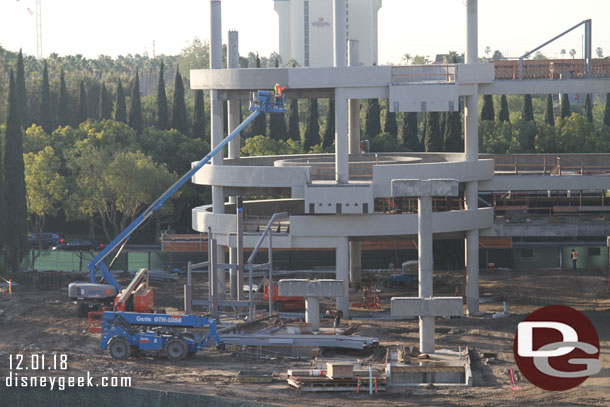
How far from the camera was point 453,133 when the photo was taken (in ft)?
294

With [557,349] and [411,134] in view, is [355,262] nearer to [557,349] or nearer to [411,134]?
[557,349]

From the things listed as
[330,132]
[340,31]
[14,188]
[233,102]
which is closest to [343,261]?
[340,31]

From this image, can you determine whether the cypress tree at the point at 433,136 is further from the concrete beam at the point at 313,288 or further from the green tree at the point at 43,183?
the concrete beam at the point at 313,288

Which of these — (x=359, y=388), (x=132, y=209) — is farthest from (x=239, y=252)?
(x=132, y=209)

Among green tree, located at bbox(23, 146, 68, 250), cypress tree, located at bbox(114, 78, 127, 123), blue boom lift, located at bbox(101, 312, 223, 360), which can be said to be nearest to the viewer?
blue boom lift, located at bbox(101, 312, 223, 360)

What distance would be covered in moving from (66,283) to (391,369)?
114 feet

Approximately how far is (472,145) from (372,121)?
47.6 meters

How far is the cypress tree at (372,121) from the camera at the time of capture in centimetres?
10712

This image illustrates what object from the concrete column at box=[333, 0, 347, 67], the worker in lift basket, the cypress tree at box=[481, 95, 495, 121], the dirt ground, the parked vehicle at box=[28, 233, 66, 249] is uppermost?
the concrete column at box=[333, 0, 347, 67]

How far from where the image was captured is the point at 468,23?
60062 mm

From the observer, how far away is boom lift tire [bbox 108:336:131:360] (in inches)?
1919

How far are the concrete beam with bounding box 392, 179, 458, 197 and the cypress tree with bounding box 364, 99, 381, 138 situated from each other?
59.9 m

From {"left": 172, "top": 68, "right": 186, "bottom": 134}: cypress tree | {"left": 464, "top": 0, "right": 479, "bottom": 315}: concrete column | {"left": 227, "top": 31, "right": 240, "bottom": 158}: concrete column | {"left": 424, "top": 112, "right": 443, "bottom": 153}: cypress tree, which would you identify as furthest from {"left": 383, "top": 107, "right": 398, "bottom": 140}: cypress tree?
{"left": 464, "top": 0, "right": 479, "bottom": 315}: concrete column

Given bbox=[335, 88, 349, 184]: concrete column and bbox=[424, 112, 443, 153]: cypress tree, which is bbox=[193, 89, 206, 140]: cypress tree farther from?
bbox=[335, 88, 349, 184]: concrete column
